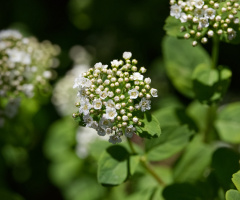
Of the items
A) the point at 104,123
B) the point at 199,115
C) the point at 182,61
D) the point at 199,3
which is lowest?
the point at 199,115

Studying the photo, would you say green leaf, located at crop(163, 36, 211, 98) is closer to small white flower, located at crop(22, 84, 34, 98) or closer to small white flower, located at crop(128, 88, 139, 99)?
small white flower, located at crop(128, 88, 139, 99)

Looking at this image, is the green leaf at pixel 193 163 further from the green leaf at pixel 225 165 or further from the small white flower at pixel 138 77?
the small white flower at pixel 138 77

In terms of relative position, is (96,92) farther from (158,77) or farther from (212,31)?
(158,77)

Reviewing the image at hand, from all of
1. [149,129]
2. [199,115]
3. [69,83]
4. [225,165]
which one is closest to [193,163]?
[225,165]

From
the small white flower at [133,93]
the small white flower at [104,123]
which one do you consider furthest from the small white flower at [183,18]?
the small white flower at [104,123]

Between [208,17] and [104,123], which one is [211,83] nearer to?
[208,17]

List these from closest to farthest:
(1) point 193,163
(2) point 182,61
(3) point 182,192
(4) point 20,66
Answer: (3) point 182,192
(1) point 193,163
(2) point 182,61
(4) point 20,66

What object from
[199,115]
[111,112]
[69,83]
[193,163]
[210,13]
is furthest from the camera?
[69,83]
